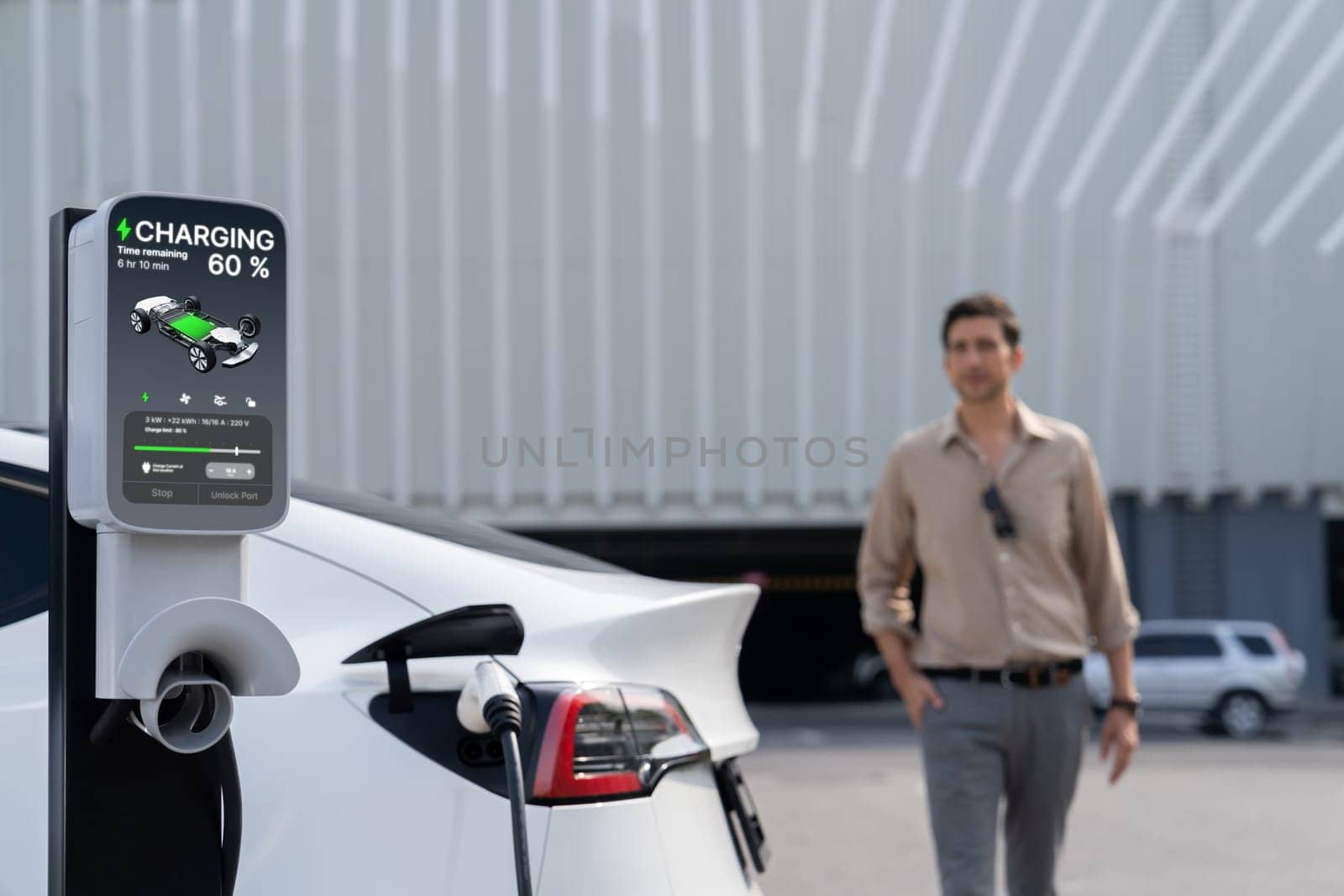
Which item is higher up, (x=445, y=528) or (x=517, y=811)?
(x=445, y=528)

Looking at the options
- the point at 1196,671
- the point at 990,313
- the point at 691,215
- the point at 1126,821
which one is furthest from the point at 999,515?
the point at 691,215

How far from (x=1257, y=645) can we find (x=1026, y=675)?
14595 millimetres

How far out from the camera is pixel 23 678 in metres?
2.31

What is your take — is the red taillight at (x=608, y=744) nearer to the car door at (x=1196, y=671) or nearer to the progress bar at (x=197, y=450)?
Answer: the progress bar at (x=197, y=450)

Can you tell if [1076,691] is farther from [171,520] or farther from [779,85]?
[779,85]

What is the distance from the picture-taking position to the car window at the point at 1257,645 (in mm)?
16891

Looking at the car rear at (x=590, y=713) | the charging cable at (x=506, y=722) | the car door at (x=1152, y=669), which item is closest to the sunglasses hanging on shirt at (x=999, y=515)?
the car rear at (x=590, y=713)

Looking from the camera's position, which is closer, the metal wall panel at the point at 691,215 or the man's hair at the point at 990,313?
the man's hair at the point at 990,313

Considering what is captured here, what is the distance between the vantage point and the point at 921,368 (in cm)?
2095

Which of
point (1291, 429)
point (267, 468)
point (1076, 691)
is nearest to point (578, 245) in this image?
point (1291, 429)

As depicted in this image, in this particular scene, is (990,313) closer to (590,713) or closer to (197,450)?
(590,713)

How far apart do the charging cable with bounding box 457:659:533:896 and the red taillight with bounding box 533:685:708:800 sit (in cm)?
6

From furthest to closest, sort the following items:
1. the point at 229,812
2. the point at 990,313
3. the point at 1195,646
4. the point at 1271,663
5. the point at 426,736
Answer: the point at 1195,646
the point at 1271,663
the point at 990,313
the point at 426,736
the point at 229,812

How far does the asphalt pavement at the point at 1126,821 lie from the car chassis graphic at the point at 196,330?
16.7 feet
